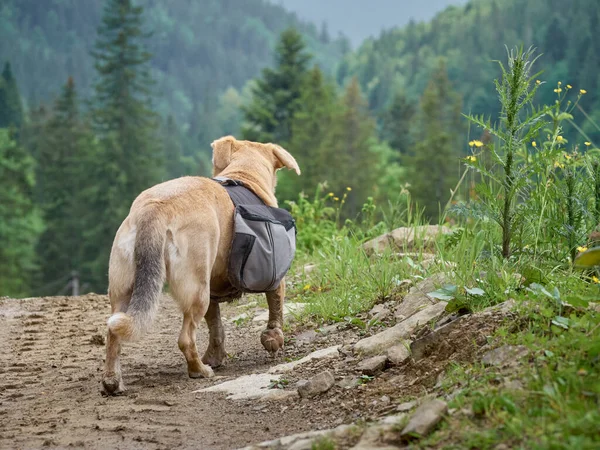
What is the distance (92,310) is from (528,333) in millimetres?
5706

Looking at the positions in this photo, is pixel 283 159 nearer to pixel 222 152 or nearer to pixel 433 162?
pixel 222 152

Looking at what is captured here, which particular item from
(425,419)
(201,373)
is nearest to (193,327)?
(201,373)

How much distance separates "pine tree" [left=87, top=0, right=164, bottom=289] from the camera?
49812 mm

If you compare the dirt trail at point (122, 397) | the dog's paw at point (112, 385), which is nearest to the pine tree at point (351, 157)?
the dirt trail at point (122, 397)

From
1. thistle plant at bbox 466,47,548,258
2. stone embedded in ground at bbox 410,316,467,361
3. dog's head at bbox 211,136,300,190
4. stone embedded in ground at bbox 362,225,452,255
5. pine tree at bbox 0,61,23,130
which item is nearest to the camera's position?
stone embedded in ground at bbox 410,316,467,361

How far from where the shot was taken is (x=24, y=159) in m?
50.9

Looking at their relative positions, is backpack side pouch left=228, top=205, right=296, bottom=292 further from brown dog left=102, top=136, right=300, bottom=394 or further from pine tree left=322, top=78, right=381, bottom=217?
pine tree left=322, top=78, right=381, bottom=217

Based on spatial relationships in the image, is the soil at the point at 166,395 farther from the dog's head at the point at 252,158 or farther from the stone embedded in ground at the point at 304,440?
the dog's head at the point at 252,158

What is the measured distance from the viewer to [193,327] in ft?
18.1

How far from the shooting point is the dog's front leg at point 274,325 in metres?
6.18

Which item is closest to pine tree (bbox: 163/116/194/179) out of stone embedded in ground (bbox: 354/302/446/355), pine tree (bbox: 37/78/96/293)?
pine tree (bbox: 37/78/96/293)

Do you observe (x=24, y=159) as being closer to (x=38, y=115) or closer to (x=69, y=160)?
(x=69, y=160)

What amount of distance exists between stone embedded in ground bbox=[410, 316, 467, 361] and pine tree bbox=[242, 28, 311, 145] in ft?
154

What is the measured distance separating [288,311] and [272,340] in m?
1.35
